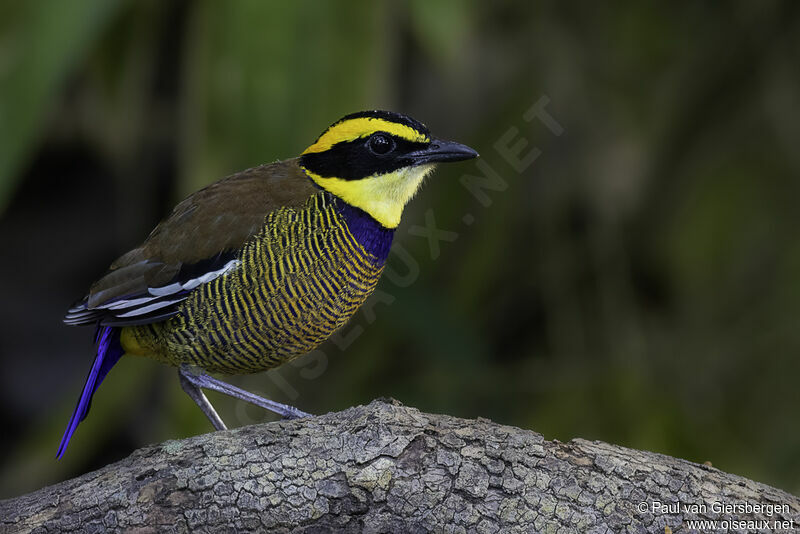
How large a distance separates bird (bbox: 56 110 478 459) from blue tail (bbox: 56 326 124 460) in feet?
0.04

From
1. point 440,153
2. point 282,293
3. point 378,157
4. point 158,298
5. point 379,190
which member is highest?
point 440,153

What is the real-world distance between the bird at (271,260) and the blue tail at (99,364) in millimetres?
12

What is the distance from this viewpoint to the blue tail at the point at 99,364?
4.16 meters

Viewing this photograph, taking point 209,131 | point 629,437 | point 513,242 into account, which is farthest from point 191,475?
point 513,242

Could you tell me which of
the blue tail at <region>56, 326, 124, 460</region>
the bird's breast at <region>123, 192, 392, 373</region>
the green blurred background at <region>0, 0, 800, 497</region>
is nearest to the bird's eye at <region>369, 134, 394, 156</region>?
the bird's breast at <region>123, 192, 392, 373</region>

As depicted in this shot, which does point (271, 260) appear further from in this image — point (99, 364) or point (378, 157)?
point (99, 364)

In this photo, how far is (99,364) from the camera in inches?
167

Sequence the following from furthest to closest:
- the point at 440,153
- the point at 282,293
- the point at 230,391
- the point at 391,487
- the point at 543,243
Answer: the point at 543,243
the point at 230,391
the point at 440,153
the point at 282,293
the point at 391,487

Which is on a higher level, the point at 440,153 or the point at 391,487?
the point at 440,153

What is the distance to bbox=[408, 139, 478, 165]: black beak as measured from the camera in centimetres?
402

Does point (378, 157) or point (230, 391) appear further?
point (230, 391)

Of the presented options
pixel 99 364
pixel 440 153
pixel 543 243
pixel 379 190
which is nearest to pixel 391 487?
pixel 379 190

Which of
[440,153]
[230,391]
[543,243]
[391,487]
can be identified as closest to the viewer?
[391,487]

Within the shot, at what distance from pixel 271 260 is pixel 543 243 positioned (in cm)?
424
